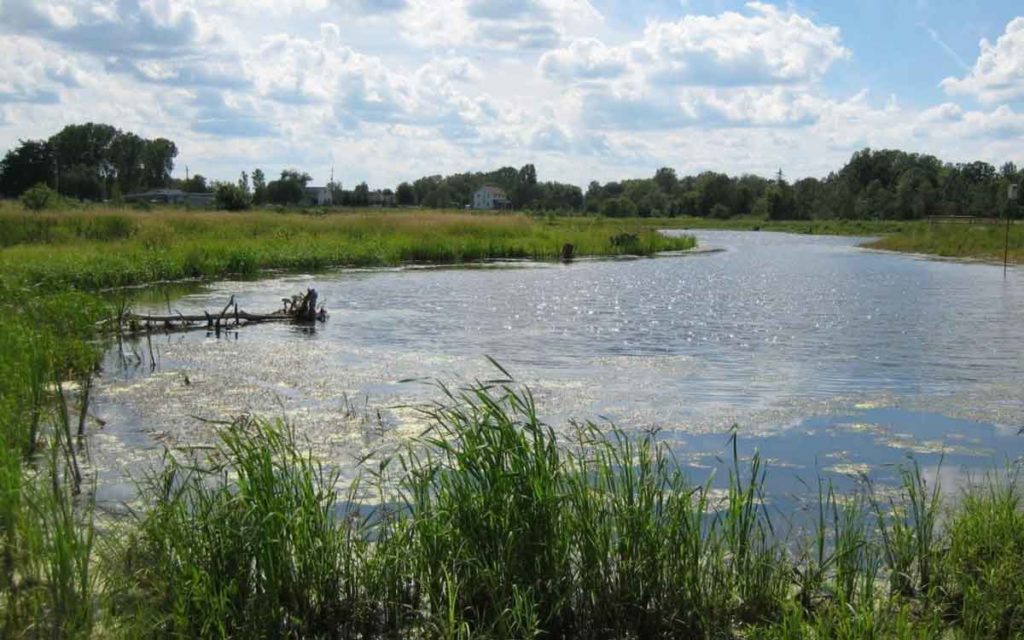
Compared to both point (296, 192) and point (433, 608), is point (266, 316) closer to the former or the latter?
point (433, 608)

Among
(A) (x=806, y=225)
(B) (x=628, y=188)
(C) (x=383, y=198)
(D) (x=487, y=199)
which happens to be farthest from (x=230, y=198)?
(B) (x=628, y=188)

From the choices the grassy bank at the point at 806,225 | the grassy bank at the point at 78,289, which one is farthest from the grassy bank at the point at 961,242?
the grassy bank at the point at 806,225

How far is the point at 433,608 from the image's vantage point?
195 inches

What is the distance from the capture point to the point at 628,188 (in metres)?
162

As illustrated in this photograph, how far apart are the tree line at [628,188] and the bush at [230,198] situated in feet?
76.5

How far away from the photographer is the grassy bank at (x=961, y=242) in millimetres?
46719

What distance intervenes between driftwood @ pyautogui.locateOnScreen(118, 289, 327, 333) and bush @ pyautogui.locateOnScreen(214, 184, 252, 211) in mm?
44015

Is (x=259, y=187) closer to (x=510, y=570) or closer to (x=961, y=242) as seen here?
(x=961, y=242)

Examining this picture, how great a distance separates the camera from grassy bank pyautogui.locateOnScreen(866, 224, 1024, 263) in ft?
153

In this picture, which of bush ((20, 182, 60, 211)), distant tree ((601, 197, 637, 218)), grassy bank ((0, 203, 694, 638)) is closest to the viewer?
grassy bank ((0, 203, 694, 638))

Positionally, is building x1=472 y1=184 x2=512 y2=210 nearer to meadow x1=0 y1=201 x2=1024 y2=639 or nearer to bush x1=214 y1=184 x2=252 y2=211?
bush x1=214 y1=184 x2=252 y2=211

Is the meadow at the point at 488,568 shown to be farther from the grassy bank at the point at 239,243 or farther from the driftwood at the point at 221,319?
the grassy bank at the point at 239,243

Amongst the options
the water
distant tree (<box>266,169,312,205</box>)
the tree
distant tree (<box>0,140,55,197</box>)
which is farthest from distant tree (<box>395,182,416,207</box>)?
the water

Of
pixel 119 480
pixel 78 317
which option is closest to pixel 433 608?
pixel 119 480
